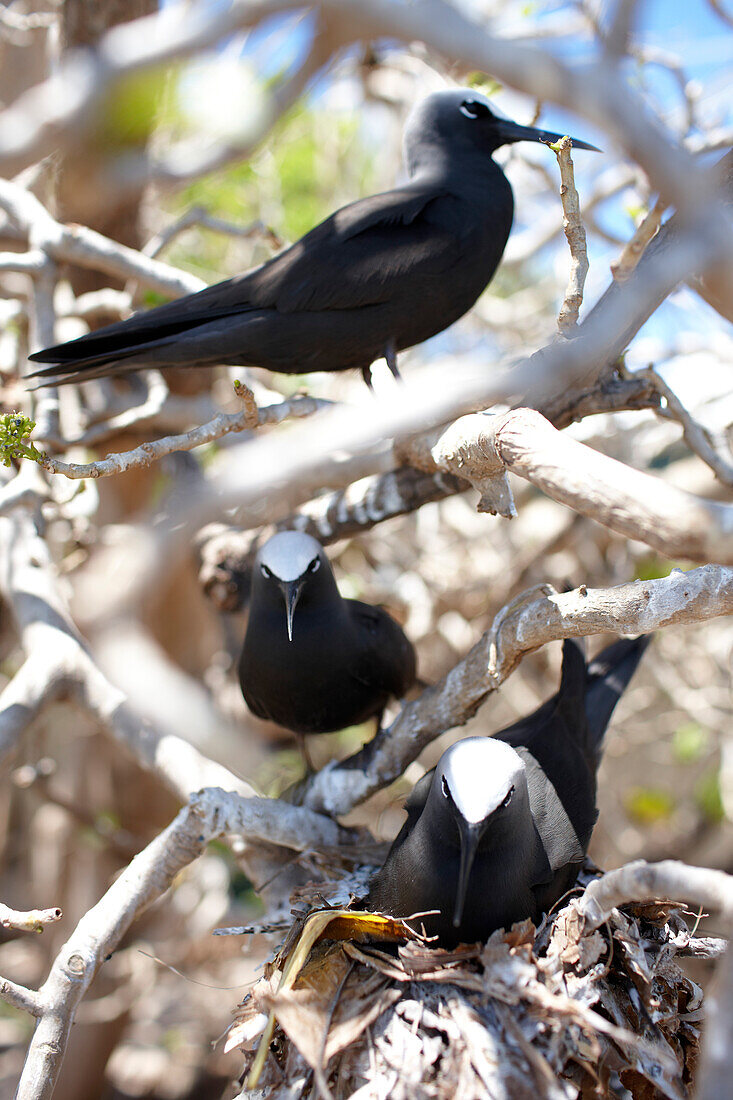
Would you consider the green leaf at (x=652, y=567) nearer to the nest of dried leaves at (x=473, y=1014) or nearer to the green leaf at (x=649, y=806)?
the green leaf at (x=649, y=806)

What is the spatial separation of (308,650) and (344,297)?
3.65ft

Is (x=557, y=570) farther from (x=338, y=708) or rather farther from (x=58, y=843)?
(x=58, y=843)

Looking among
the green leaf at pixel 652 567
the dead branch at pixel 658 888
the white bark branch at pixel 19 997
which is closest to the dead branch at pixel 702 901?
the dead branch at pixel 658 888

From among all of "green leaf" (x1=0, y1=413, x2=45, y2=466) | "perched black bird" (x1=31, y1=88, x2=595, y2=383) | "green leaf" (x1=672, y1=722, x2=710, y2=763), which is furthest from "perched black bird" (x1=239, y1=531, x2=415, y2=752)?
"green leaf" (x1=672, y1=722, x2=710, y2=763)

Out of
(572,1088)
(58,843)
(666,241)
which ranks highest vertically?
(666,241)

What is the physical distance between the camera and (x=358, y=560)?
17.3 feet

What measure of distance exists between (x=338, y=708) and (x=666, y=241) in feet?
5.59

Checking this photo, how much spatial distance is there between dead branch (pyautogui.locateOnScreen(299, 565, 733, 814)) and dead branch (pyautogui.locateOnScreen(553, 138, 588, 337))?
0.69 metres

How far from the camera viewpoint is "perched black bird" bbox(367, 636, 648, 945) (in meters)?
1.97

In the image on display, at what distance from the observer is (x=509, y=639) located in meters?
2.17

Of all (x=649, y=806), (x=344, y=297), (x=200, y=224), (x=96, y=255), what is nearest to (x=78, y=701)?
(x=344, y=297)

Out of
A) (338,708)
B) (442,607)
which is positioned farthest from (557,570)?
(338,708)

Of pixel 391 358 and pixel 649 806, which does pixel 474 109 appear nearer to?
pixel 391 358

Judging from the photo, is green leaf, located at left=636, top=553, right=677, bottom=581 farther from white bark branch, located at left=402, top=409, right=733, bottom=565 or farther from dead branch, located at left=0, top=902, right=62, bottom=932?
A: dead branch, located at left=0, top=902, right=62, bottom=932
